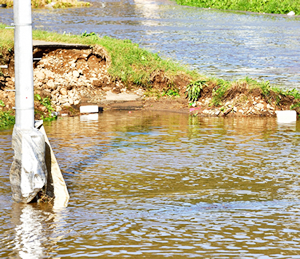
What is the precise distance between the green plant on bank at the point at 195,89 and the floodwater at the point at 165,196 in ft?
6.36

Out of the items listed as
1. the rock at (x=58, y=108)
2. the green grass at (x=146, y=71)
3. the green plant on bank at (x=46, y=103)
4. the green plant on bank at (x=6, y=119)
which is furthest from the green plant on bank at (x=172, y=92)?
the green plant on bank at (x=6, y=119)

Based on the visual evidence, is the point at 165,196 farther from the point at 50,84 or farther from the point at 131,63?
the point at 131,63

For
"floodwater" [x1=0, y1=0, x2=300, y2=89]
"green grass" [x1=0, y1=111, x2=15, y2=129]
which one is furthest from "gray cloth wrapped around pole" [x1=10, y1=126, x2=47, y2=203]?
"floodwater" [x1=0, y1=0, x2=300, y2=89]

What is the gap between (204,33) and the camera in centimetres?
2777

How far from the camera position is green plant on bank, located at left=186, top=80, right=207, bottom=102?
1261cm

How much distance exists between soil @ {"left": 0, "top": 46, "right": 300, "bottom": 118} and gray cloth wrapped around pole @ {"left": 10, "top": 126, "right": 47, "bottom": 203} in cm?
560

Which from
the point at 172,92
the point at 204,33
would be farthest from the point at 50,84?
the point at 204,33

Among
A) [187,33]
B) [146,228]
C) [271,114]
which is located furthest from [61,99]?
[187,33]

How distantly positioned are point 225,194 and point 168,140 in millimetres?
3176

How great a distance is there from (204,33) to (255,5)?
16.8 m

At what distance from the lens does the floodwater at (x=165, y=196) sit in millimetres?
5172

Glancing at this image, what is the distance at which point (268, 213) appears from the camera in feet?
19.7

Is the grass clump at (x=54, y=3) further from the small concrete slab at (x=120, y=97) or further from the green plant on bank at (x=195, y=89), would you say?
the green plant on bank at (x=195, y=89)

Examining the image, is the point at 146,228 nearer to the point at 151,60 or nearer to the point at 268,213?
the point at 268,213
